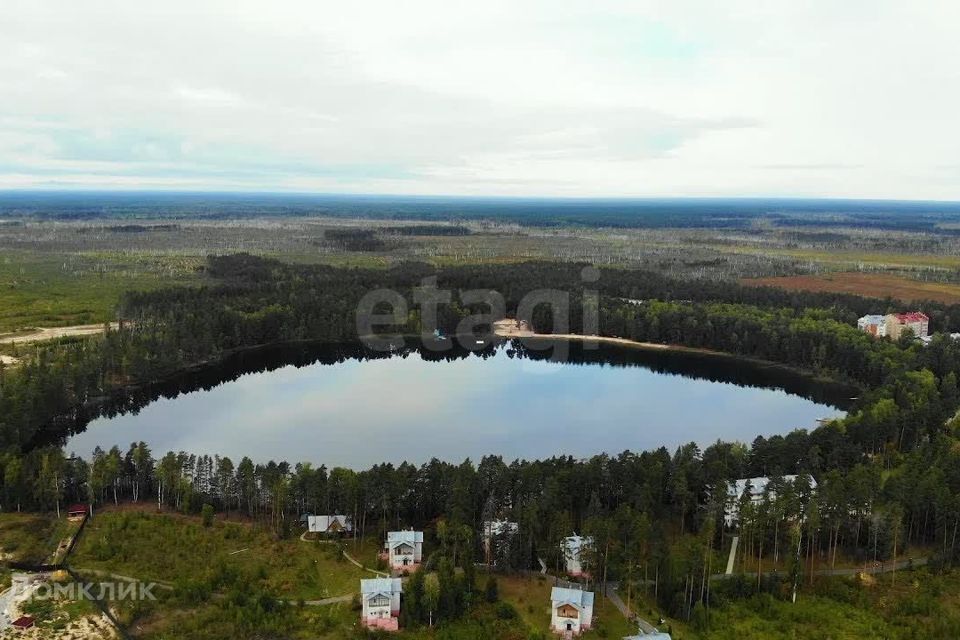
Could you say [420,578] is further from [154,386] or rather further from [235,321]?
[235,321]

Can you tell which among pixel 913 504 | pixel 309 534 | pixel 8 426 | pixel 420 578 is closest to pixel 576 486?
pixel 420 578

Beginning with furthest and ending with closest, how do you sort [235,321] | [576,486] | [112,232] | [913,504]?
[112,232]
[235,321]
[576,486]
[913,504]

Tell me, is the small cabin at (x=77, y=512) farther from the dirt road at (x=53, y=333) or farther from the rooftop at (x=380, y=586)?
the dirt road at (x=53, y=333)

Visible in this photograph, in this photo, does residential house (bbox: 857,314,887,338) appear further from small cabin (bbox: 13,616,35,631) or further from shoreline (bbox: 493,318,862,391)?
small cabin (bbox: 13,616,35,631)

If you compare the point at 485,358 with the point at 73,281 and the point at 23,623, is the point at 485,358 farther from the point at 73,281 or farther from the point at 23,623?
the point at 73,281

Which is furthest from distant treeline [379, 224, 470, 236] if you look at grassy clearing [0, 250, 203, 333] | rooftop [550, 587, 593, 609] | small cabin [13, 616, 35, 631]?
rooftop [550, 587, 593, 609]

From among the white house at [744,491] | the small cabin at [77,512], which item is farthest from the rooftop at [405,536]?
the small cabin at [77,512]

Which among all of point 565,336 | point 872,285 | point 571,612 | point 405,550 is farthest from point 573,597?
point 872,285
